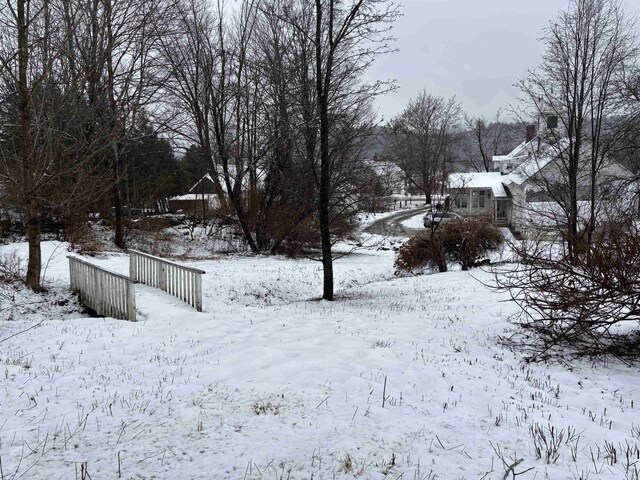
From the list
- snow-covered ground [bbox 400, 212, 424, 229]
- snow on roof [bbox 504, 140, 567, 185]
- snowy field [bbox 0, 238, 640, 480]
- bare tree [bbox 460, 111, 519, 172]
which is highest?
bare tree [bbox 460, 111, 519, 172]

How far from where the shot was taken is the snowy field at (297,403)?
3125 mm

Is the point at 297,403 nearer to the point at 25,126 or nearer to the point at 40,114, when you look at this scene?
the point at 40,114

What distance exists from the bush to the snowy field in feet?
31.2

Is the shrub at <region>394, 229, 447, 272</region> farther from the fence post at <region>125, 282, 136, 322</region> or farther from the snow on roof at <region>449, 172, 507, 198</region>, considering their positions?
the snow on roof at <region>449, 172, 507, 198</region>

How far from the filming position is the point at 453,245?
58.0 ft

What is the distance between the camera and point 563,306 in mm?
5836

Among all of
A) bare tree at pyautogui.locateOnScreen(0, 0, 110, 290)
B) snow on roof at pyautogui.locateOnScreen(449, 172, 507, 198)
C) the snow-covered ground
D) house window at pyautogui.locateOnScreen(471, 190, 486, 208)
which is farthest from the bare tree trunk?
house window at pyautogui.locateOnScreen(471, 190, 486, 208)

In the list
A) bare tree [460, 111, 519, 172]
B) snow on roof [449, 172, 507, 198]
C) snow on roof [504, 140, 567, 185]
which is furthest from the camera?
bare tree [460, 111, 519, 172]

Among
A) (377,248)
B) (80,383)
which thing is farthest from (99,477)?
(377,248)

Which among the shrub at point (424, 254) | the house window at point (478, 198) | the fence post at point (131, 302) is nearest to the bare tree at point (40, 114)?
the fence post at point (131, 302)

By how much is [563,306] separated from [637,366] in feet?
3.71

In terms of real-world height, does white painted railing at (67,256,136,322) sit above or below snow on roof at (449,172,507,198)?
below

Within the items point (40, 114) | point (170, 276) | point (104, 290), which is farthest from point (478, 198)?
point (40, 114)

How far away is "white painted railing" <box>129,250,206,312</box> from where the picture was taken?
8516 mm
